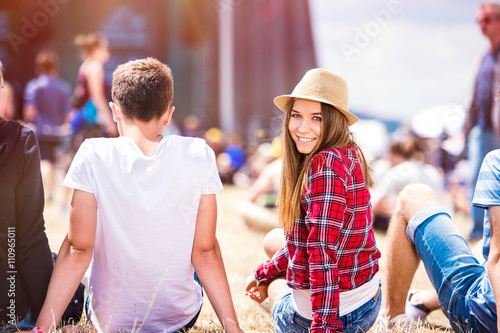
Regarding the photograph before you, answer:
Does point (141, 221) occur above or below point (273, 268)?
above

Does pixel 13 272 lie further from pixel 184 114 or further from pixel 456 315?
pixel 184 114

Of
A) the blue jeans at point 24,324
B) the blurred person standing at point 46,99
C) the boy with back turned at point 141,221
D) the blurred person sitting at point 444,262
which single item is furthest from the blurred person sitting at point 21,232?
the blurred person standing at point 46,99

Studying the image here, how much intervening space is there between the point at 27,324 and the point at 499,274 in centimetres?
155

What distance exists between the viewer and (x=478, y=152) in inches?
173

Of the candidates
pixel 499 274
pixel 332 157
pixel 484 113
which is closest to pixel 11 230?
pixel 332 157

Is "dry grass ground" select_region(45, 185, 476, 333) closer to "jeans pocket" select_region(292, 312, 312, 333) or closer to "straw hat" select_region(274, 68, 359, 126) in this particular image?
"jeans pocket" select_region(292, 312, 312, 333)

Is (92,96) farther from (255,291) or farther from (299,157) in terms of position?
(299,157)

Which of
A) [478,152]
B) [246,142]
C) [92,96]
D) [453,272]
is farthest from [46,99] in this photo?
[453,272]

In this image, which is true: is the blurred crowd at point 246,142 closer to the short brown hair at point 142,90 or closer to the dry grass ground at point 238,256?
the dry grass ground at point 238,256

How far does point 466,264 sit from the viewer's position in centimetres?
181

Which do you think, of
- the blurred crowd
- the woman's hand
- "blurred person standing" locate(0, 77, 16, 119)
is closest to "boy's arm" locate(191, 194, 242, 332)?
the woman's hand

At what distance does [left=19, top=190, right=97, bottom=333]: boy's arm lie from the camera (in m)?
1.68

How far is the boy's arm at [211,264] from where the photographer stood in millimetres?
1776

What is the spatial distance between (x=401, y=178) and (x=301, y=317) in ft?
9.15
